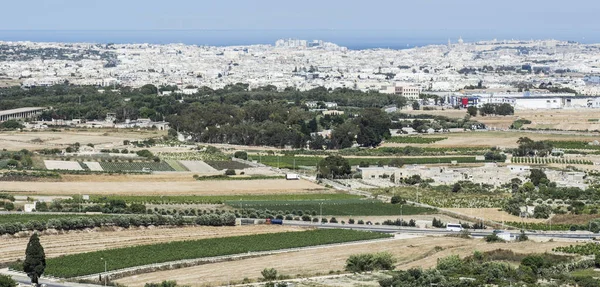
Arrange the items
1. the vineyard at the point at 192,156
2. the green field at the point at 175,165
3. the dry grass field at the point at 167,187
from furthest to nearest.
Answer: the vineyard at the point at 192,156 → the green field at the point at 175,165 → the dry grass field at the point at 167,187

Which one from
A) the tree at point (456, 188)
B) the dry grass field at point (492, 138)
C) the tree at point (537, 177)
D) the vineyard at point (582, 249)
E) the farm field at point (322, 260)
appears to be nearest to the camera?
the farm field at point (322, 260)

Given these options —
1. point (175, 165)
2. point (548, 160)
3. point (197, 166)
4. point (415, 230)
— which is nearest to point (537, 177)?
point (548, 160)

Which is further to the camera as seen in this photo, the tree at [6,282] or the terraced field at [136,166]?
the terraced field at [136,166]

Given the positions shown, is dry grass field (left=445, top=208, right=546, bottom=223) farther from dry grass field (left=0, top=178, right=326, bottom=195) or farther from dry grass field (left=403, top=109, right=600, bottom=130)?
dry grass field (left=403, top=109, right=600, bottom=130)

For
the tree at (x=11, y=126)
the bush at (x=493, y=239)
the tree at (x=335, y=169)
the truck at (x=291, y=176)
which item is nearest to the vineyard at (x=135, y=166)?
the truck at (x=291, y=176)

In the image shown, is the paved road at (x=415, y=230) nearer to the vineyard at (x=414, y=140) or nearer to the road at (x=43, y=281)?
the road at (x=43, y=281)

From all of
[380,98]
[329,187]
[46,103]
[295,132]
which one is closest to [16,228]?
[329,187]

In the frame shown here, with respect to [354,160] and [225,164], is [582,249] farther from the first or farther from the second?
[354,160]
